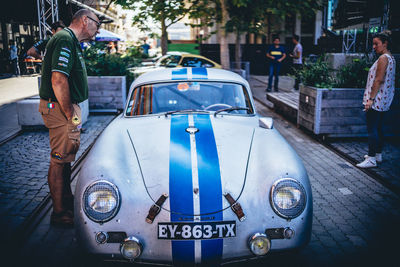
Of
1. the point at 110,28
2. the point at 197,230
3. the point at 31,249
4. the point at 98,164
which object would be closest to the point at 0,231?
the point at 31,249

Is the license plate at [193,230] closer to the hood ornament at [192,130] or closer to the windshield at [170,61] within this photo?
the hood ornament at [192,130]


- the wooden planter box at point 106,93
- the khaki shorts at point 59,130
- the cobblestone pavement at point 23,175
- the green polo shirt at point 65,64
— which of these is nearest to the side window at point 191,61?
the wooden planter box at point 106,93

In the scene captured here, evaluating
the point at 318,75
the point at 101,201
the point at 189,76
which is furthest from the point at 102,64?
the point at 101,201

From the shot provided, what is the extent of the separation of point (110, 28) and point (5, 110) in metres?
49.1

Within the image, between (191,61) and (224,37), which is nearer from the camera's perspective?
(191,61)

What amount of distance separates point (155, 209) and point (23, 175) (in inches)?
135

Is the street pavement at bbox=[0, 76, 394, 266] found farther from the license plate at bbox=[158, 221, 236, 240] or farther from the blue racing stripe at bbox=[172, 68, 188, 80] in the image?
the blue racing stripe at bbox=[172, 68, 188, 80]

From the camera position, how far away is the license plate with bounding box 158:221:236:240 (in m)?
2.45

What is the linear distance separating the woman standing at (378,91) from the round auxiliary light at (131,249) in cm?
420

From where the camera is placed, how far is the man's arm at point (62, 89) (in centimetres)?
336

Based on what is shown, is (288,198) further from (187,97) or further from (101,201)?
(187,97)

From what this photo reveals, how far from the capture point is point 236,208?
2553 millimetres

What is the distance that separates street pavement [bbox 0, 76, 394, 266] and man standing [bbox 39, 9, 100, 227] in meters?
0.40

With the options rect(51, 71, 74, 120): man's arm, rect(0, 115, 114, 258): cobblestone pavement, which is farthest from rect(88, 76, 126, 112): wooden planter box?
rect(51, 71, 74, 120): man's arm
